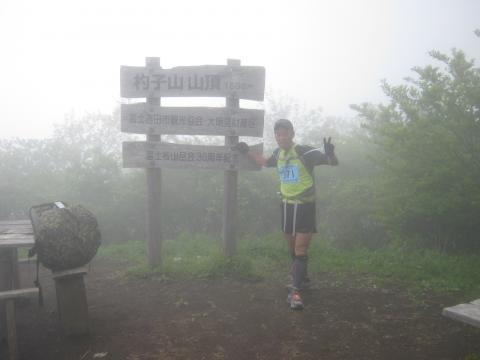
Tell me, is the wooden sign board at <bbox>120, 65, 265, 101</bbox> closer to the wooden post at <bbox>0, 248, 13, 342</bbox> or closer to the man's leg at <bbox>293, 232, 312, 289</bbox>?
the man's leg at <bbox>293, 232, 312, 289</bbox>

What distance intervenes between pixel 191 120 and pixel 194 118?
0.06 metres

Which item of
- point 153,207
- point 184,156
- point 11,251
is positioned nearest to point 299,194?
point 184,156

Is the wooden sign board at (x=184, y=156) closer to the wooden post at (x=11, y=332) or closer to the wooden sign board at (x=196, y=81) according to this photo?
the wooden sign board at (x=196, y=81)

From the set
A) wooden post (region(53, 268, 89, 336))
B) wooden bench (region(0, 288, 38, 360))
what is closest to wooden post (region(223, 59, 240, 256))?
wooden post (region(53, 268, 89, 336))

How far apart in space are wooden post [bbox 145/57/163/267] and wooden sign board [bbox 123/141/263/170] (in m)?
0.17

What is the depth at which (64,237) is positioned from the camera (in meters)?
4.15

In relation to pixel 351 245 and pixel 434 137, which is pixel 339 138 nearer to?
pixel 351 245

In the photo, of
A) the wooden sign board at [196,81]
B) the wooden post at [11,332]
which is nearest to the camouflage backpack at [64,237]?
the wooden post at [11,332]

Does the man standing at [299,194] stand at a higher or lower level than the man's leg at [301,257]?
higher

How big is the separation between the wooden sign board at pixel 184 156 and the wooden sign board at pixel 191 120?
0.23 metres

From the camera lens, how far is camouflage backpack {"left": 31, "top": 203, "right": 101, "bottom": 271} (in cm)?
409

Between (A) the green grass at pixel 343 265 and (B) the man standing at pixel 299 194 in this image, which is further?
(A) the green grass at pixel 343 265

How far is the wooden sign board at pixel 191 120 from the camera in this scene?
6.54m

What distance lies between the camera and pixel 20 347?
427cm
